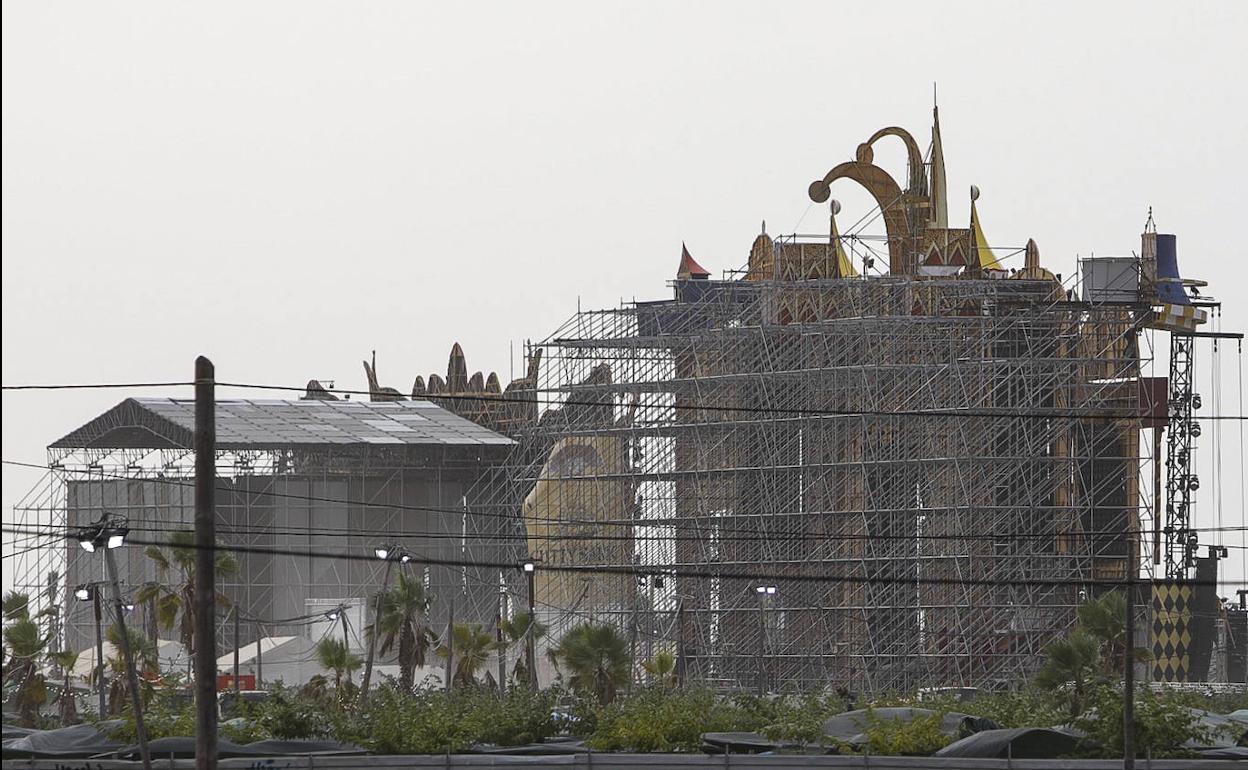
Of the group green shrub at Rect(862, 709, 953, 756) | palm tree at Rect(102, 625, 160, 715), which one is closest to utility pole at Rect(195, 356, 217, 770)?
green shrub at Rect(862, 709, 953, 756)

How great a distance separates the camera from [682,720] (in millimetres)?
36156

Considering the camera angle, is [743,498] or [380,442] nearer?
[743,498]

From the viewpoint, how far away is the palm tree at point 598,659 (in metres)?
53.7

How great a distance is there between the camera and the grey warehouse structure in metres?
89.1

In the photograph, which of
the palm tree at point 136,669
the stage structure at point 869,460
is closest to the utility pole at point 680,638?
the stage structure at point 869,460

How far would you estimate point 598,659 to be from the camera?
53.7 meters

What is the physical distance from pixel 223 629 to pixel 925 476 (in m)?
30.9

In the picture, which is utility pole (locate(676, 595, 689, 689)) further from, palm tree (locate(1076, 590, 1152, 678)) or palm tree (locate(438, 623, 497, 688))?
palm tree (locate(1076, 590, 1152, 678))

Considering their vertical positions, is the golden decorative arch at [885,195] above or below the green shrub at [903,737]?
above

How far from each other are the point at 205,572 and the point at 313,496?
6685 cm

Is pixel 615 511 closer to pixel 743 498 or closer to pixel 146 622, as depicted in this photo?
pixel 743 498

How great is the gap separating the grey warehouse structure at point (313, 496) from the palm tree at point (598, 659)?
109 ft

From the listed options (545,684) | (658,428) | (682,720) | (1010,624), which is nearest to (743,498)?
(658,428)

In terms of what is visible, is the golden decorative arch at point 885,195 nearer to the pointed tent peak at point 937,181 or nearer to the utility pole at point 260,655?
the pointed tent peak at point 937,181
